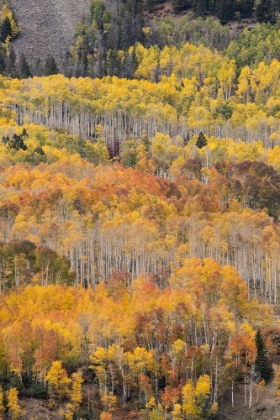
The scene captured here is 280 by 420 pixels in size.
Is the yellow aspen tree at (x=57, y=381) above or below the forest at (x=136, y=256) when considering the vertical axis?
below

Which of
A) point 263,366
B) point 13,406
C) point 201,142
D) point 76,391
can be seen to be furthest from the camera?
point 201,142

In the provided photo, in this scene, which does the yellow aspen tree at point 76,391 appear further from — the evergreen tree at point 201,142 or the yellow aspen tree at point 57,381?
the evergreen tree at point 201,142

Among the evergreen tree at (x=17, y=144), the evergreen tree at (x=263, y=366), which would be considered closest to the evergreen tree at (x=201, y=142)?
the evergreen tree at (x=17, y=144)

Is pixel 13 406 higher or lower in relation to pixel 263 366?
lower

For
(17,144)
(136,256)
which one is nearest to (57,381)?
(136,256)

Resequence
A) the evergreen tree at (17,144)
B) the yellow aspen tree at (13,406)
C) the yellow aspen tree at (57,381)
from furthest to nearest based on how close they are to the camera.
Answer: the evergreen tree at (17,144)
the yellow aspen tree at (57,381)
the yellow aspen tree at (13,406)

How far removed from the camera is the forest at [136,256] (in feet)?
279

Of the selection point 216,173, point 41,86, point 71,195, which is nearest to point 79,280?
point 71,195

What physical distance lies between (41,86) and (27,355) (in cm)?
11054

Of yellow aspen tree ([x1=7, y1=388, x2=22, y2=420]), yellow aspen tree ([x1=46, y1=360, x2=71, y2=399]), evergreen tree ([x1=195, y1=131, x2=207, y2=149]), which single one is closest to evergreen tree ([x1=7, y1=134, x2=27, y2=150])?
evergreen tree ([x1=195, y1=131, x2=207, y2=149])

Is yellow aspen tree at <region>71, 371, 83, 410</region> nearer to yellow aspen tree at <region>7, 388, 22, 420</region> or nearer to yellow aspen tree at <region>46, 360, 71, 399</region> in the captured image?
yellow aspen tree at <region>46, 360, 71, 399</region>

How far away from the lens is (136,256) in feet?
367

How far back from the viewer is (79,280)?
111 meters

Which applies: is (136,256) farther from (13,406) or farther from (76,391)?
(13,406)
